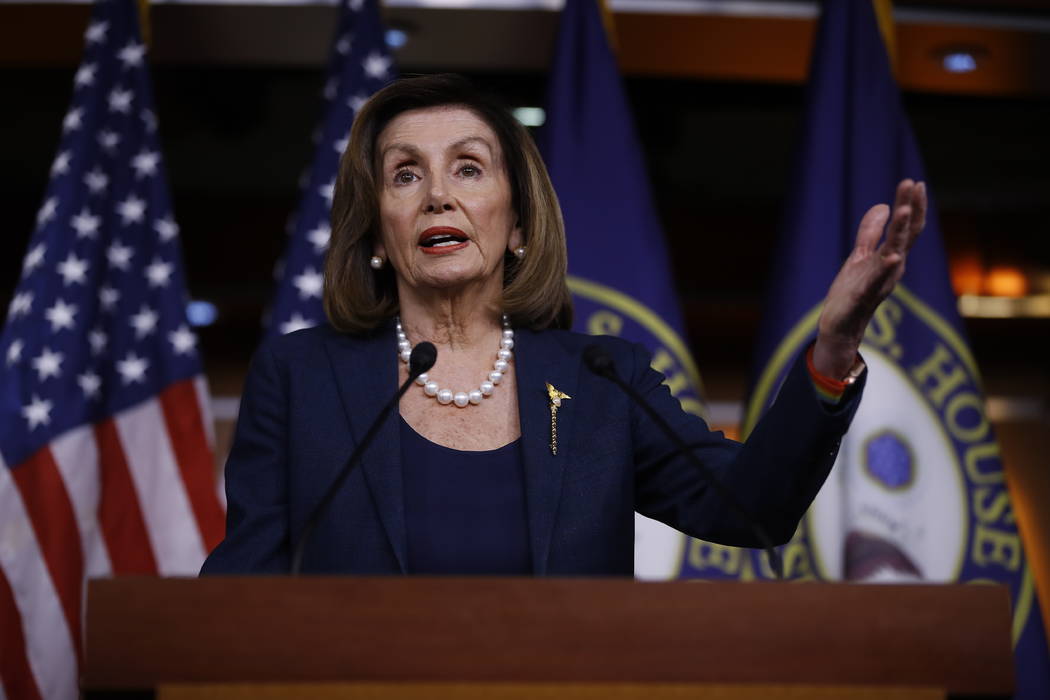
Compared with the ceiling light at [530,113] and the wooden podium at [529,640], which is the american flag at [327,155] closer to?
the ceiling light at [530,113]

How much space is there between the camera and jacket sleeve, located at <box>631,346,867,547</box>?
4.70 ft

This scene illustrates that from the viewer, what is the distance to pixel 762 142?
5.03 metres

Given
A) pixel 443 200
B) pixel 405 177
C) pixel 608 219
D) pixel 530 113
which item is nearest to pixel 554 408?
pixel 443 200

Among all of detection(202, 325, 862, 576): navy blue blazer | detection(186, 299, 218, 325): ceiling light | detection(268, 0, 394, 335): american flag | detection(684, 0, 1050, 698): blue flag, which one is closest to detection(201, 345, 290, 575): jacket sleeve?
detection(202, 325, 862, 576): navy blue blazer

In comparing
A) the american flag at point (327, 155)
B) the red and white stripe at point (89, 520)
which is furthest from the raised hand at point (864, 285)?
the red and white stripe at point (89, 520)

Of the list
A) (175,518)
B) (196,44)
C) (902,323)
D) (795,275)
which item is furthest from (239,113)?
(902,323)

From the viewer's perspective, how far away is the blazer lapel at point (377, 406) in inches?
62.9

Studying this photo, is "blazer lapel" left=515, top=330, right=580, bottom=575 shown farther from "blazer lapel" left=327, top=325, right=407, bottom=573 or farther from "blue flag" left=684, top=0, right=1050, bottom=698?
"blue flag" left=684, top=0, right=1050, bottom=698

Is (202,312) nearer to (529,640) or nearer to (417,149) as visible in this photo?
(417,149)

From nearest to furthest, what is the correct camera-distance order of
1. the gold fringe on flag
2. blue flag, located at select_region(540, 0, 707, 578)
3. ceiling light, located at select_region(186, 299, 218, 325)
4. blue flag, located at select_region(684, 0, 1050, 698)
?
1. blue flag, located at select_region(684, 0, 1050, 698)
2. blue flag, located at select_region(540, 0, 707, 578)
3. the gold fringe on flag
4. ceiling light, located at select_region(186, 299, 218, 325)

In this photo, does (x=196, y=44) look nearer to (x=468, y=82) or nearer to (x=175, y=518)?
(x=175, y=518)

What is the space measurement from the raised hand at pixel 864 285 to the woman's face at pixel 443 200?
0.63 meters

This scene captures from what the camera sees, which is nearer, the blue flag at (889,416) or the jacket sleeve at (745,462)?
the jacket sleeve at (745,462)

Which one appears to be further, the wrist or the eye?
the eye
